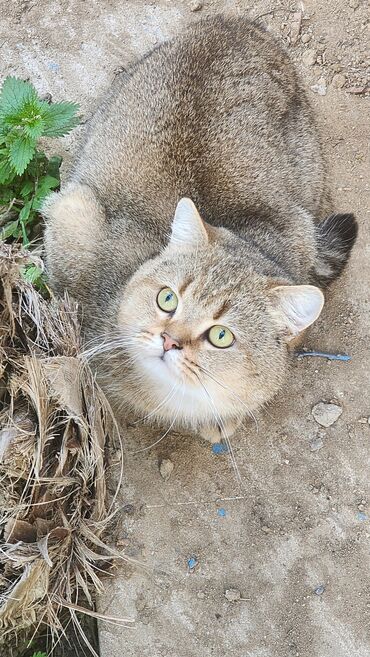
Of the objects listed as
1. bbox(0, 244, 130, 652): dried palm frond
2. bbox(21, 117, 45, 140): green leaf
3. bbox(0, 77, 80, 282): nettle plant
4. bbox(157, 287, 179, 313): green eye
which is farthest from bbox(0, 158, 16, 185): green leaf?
bbox(157, 287, 179, 313): green eye

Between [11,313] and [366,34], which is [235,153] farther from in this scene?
[366,34]

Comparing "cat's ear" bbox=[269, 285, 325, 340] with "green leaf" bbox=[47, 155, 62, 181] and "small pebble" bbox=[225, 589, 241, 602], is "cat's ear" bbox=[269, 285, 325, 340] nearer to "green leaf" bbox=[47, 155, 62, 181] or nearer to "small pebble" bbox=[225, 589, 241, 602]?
"small pebble" bbox=[225, 589, 241, 602]

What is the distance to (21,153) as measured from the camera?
2.77m

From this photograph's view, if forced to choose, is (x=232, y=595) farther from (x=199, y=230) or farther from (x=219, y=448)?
(x=199, y=230)

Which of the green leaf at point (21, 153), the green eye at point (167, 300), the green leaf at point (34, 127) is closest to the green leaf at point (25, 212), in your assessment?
the green leaf at point (21, 153)

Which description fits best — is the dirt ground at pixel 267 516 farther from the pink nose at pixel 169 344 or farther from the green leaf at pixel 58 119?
the pink nose at pixel 169 344

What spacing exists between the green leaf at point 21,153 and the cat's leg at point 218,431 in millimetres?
1197

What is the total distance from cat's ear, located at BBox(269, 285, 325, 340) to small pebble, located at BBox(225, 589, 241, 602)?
99 cm

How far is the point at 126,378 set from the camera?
9.01 ft

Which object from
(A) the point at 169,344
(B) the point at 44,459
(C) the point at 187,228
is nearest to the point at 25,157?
(C) the point at 187,228

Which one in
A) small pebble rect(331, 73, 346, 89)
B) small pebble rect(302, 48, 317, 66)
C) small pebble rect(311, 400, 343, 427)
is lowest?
small pebble rect(311, 400, 343, 427)

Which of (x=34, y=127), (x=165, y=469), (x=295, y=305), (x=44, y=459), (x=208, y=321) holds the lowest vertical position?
(x=165, y=469)

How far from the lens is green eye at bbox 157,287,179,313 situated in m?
2.48

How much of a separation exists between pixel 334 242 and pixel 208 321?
102 centimetres
